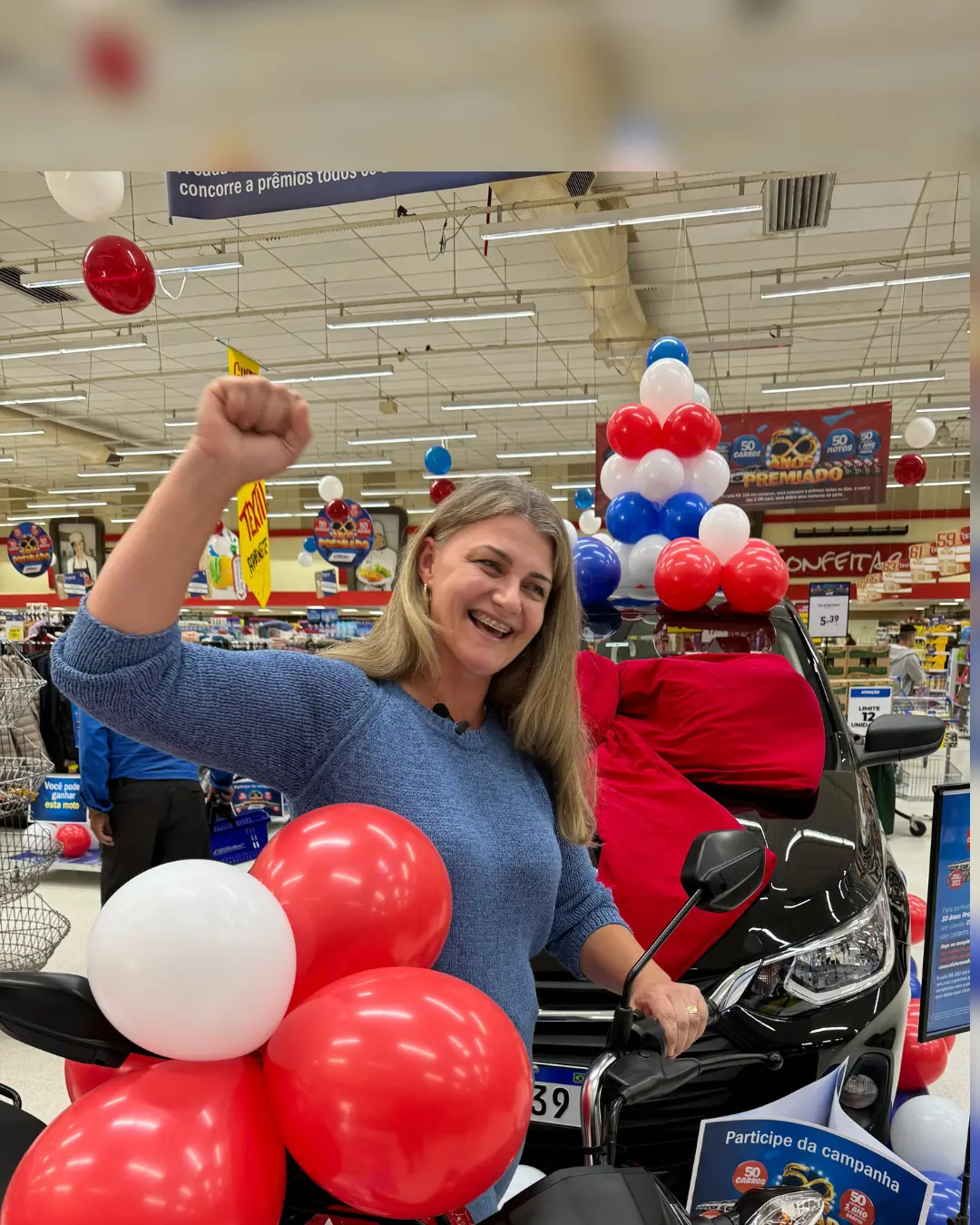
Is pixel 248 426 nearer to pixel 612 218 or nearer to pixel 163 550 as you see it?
pixel 163 550

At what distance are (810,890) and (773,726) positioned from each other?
0.60 metres

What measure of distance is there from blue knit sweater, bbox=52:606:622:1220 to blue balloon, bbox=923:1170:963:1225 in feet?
4.37

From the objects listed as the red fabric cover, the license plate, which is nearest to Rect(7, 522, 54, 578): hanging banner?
the red fabric cover

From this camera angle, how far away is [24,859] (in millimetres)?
3096

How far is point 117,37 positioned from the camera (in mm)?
265

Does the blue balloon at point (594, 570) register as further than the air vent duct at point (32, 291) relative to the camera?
No

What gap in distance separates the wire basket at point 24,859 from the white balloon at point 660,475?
3.07 meters

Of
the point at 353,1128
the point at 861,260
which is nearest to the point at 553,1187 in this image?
the point at 353,1128

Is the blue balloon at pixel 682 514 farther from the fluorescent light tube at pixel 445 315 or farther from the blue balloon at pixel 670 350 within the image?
the fluorescent light tube at pixel 445 315

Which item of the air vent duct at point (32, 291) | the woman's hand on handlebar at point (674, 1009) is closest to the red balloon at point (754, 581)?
the woman's hand on handlebar at point (674, 1009)

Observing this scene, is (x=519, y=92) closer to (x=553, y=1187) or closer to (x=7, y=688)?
(x=553, y=1187)

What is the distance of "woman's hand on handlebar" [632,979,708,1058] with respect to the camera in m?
1.19

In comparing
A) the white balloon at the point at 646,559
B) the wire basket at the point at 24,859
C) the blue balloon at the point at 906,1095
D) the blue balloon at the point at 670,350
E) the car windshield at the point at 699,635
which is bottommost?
the blue balloon at the point at 906,1095

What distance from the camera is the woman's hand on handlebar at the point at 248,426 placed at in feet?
2.35
